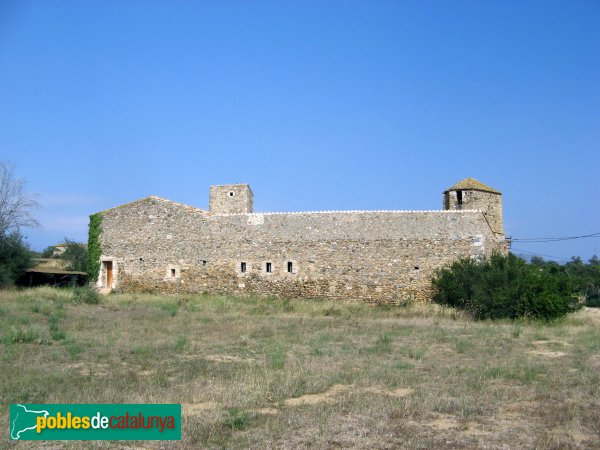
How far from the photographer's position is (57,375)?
28.6 ft

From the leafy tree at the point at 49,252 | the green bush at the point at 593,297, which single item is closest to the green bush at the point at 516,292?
the green bush at the point at 593,297

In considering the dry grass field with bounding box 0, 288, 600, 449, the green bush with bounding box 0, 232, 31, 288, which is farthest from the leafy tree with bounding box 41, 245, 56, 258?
the dry grass field with bounding box 0, 288, 600, 449

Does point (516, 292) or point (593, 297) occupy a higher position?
point (516, 292)

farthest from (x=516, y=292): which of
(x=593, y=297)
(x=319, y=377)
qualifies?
(x=593, y=297)

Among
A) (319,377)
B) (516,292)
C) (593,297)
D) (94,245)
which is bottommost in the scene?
(319,377)

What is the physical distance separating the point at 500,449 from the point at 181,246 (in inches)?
801

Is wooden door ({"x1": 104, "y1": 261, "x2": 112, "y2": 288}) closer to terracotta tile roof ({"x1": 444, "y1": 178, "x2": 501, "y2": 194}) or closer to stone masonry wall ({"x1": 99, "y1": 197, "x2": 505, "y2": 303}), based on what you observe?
stone masonry wall ({"x1": 99, "y1": 197, "x2": 505, "y2": 303})

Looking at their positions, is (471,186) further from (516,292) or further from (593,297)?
(593,297)

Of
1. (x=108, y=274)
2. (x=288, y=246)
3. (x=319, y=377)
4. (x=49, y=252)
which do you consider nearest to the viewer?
(x=319, y=377)

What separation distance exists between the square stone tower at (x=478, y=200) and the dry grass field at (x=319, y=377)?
9518mm

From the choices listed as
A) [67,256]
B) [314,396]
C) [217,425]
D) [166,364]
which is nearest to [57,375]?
[166,364]

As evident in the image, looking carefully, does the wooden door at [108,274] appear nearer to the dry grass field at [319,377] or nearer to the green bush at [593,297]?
the dry grass field at [319,377]

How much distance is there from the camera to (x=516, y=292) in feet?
59.0

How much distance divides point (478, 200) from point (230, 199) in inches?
472
